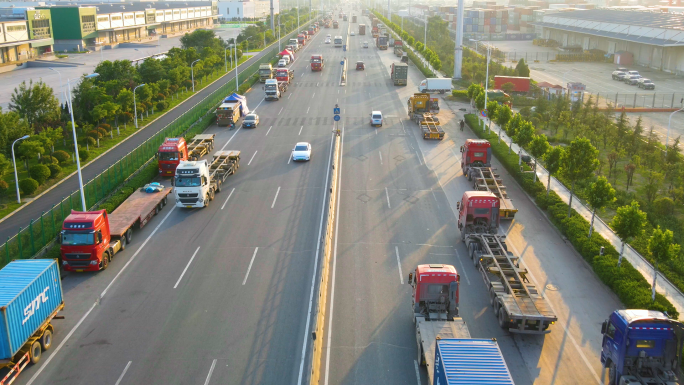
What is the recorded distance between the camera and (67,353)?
22406 millimetres

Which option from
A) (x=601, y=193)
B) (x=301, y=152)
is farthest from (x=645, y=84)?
(x=601, y=193)

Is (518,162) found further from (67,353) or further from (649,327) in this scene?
(67,353)

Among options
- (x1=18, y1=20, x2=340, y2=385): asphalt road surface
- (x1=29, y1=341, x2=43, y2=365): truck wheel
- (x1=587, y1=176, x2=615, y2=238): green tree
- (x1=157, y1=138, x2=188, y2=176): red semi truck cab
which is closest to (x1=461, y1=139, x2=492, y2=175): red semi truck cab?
(x1=18, y1=20, x2=340, y2=385): asphalt road surface

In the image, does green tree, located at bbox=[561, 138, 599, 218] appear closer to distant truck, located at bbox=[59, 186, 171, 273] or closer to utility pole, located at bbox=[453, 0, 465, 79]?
distant truck, located at bbox=[59, 186, 171, 273]

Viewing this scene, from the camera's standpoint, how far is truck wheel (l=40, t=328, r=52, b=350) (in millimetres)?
22453

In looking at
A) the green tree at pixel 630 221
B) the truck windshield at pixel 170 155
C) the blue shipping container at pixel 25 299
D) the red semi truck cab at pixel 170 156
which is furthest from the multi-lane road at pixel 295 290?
the truck windshield at pixel 170 155

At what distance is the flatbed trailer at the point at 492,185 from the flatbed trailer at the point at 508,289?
5.82 metres

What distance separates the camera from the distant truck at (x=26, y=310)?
19.8 m

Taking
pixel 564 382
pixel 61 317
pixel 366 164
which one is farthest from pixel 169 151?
pixel 564 382

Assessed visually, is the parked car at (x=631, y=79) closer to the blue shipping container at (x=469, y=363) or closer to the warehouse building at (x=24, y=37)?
the blue shipping container at (x=469, y=363)

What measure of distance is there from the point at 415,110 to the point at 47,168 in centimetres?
3697

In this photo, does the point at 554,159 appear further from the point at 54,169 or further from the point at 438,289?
the point at 54,169

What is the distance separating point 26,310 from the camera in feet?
68.7

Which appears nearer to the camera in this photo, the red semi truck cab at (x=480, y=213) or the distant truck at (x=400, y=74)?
the red semi truck cab at (x=480, y=213)
